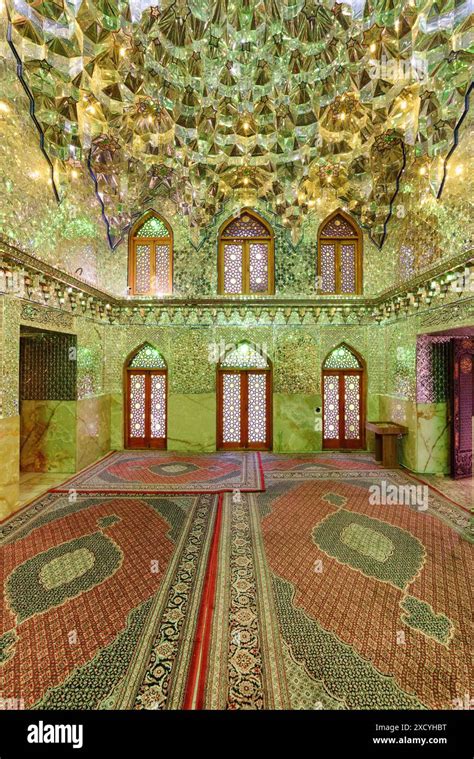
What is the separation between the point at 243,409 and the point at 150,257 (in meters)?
4.57

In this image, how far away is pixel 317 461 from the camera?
23.0 ft

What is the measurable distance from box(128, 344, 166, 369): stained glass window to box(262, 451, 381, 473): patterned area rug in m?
3.57

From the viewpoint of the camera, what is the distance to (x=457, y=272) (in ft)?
16.0

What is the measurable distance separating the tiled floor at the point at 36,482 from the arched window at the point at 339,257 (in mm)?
7178

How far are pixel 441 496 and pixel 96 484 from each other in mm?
5823

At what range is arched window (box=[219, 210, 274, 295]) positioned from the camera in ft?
25.8

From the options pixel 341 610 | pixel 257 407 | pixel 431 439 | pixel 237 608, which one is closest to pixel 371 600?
pixel 341 610

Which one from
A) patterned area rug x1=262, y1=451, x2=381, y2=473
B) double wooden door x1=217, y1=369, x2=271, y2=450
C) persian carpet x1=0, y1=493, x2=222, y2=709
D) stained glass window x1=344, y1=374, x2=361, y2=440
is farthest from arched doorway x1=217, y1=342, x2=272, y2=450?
persian carpet x1=0, y1=493, x2=222, y2=709

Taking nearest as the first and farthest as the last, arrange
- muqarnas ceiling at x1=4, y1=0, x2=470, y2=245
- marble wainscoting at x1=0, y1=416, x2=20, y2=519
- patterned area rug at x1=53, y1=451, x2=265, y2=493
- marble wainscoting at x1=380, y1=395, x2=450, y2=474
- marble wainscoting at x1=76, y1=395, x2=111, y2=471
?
muqarnas ceiling at x1=4, y1=0, x2=470, y2=245, marble wainscoting at x1=0, y1=416, x2=20, y2=519, patterned area rug at x1=53, y1=451, x2=265, y2=493, marble wainscoting at x1=380, y1=395, x2=450, y2=474, marble wainscoting at x1=76, y1=395, x2=111, y2=471

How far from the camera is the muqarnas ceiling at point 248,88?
3920mm

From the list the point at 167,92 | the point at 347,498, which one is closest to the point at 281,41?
the point at 167,92

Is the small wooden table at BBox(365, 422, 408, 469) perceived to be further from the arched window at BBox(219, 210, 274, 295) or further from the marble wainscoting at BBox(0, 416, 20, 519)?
the marble wainscoting at BBox(0, 416, 20, 519)

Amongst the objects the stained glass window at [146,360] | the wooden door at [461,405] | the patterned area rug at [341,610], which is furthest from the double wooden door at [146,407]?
the wooden door at [461,405]

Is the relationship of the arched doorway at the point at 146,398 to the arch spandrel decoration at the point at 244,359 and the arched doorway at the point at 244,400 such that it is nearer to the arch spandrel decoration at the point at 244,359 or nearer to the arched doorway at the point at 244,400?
the arched doorway at the point at 244,400
